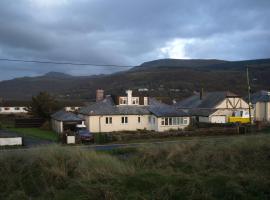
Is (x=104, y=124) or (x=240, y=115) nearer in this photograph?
(x=104, y=124)

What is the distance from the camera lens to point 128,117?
45.8 m

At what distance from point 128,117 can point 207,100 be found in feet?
64.3

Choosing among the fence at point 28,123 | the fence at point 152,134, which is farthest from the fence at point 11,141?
the fence at point 28,123

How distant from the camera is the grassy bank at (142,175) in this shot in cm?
1084

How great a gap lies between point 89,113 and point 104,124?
2714 mm

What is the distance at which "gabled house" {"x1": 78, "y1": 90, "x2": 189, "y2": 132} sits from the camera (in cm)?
4441

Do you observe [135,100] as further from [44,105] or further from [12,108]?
[12,108]

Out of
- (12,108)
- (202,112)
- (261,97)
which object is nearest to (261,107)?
(261,97)

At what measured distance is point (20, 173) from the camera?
13.6m

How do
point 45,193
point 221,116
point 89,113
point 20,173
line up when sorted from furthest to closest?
point 221,116, point 89,113, point 20,173, point 45,193

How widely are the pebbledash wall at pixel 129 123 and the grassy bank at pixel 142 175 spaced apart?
27.3 m

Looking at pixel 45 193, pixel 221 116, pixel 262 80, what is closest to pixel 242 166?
pixel 45 193

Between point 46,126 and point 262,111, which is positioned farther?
point 262,111

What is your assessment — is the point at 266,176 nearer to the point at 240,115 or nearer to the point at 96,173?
the point at 96,173
